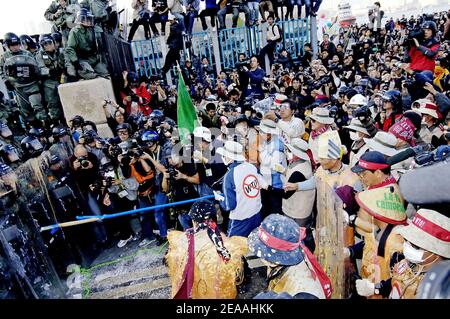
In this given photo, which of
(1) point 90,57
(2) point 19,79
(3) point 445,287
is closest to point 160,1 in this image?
Answer: (1) point 90,57

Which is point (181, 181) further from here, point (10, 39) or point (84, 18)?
point (10, 39)

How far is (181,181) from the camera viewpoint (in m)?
4.58

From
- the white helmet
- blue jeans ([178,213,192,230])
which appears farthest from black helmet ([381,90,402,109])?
blue jeans ([178,213,192,230])

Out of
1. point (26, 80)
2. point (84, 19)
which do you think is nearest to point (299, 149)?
point (84, 19)

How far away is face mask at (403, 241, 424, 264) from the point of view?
1885 millimetres

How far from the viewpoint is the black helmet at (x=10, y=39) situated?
5.97 m

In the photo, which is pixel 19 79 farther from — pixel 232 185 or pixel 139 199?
pixel 232 185

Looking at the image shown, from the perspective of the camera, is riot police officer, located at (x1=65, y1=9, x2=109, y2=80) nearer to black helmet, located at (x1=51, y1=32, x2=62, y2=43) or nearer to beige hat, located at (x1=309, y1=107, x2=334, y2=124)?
black helmet, located at (x1=51, y1=32, x2=62, y2=43)

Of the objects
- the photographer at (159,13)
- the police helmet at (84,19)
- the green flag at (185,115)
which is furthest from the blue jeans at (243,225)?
the photographer at (159,13)

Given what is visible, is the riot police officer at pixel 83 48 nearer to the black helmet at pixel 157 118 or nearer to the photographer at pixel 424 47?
the black helmet at pixel 157 118

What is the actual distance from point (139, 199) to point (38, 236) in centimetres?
154

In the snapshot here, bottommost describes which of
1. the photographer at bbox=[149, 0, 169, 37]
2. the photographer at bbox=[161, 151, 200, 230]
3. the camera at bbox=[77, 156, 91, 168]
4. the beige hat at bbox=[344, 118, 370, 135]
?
the photographer at bbox=[161, 151, 200, 230]

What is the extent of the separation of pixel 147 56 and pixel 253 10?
417 centimetres

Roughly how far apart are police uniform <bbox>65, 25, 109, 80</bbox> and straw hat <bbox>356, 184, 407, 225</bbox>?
18.5 feet
